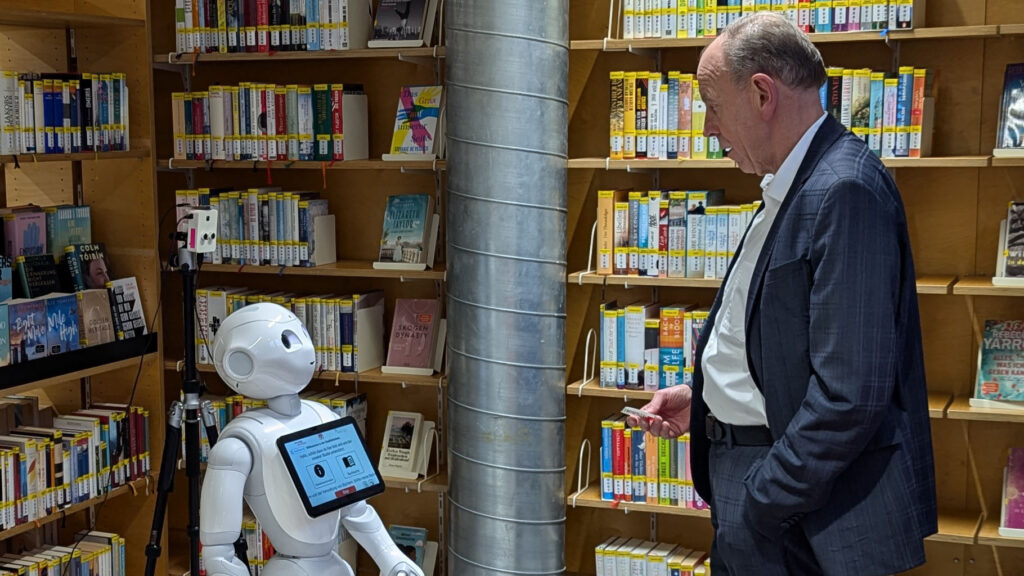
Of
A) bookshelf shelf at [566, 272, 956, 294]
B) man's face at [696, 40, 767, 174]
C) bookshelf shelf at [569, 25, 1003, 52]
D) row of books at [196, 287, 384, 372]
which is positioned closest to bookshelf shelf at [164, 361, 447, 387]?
row of books at [196, 287, 384, 372]

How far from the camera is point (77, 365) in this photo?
12.9 ft

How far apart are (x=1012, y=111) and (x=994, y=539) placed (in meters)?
1.25

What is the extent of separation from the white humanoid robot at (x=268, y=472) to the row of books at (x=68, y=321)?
1089mm

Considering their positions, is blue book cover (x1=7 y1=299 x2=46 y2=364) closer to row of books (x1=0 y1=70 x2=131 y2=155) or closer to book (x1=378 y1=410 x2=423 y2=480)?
row of books (x1=0 y1=70 x2=131 y2=155)

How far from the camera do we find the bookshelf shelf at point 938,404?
3.46 metres

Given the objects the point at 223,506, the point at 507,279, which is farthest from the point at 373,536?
the point at 507,279

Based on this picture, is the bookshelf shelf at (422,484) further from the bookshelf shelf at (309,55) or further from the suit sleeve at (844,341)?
the suit sleeve at (844,341)

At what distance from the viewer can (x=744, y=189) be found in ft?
12.7

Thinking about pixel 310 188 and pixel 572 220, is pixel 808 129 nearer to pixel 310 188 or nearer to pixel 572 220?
pixel 572 220

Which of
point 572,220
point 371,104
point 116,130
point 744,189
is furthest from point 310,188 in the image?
point 744,189

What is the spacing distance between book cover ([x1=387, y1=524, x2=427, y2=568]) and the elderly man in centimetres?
242

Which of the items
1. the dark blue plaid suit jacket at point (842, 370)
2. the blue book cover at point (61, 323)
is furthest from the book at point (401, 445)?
the dark blue plaid suit jacket at point (842, 370)

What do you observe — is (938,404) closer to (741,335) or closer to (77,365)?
(741,335)

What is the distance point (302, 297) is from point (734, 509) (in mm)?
2606
